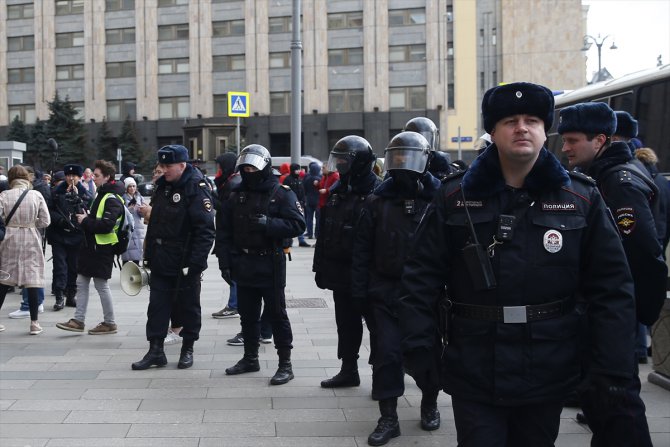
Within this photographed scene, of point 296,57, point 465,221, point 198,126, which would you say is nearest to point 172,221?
point 465,221

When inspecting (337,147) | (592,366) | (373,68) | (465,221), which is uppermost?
(373,68)

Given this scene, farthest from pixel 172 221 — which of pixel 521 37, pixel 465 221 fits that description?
pixel 521 37

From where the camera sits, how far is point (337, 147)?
6.01 metres

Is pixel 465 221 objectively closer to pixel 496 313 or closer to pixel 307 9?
pixel 496 313

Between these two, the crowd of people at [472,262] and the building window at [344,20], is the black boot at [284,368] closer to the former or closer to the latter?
the crowd of people at [472,262]

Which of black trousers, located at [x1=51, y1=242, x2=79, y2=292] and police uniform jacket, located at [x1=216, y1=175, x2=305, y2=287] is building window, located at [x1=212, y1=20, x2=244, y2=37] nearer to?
black trousers, located at [x1=51, y1=242, x2=79, y2=292]

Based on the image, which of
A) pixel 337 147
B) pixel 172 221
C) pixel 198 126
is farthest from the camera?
pixel 198 126

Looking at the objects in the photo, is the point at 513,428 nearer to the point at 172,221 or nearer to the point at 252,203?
the point at 252,203

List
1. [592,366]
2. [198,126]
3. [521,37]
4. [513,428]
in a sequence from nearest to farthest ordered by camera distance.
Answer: [592,366] → [513,428] → [198,126] → [521,37]

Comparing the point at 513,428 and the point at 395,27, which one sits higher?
the point at 395,27

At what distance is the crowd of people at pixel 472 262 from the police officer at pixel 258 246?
14 millimetres

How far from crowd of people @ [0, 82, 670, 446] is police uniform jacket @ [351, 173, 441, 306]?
12 mm

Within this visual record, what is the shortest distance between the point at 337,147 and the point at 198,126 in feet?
151

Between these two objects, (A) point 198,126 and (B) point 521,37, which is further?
(B) point 521,37
